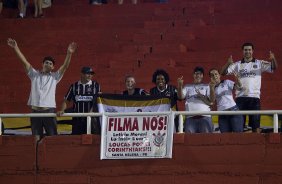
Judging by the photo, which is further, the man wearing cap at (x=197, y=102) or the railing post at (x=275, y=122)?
the man wearing cap at (x=197, y=102)

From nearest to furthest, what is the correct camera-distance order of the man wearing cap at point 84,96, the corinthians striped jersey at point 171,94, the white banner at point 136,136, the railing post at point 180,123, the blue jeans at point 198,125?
1. the railing post at point 180,123
2. the white banner at point 136,136
3. the blue jeans at point 198,125
4. the corinthians striped jersey at point 171,94
5. the man wearing cap at point 84,96

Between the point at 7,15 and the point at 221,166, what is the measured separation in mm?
9675

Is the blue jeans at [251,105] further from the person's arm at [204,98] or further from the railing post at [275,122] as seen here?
the person's arm at [204,98]

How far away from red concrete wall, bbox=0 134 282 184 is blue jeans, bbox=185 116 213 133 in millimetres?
168

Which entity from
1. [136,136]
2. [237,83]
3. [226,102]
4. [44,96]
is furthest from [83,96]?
[237,83]

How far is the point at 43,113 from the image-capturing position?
1215cm

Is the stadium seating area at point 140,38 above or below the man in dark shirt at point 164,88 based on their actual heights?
above

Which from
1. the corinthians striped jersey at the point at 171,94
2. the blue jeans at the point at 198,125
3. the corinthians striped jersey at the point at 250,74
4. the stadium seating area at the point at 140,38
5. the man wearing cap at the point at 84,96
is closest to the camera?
the blue jeans at the point at 198,125

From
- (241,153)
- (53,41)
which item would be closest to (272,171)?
(241,153)

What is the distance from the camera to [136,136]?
12039 millimetres

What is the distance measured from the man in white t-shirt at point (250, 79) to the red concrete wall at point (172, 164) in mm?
463

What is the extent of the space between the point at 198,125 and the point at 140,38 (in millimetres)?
5956

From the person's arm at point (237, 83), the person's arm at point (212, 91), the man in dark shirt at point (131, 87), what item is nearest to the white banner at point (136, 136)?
the man in dark shirt at point (131, 87)

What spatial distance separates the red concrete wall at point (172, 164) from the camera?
11891 mm
